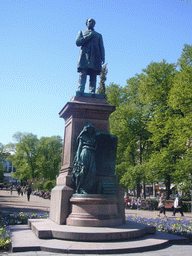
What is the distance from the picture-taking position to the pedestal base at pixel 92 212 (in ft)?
26.9

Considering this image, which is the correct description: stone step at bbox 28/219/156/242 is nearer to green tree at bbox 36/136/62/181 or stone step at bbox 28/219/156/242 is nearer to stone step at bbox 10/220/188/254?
stone step at bbox 10/220/188/254

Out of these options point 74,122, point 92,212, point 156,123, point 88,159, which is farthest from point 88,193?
point 156,123

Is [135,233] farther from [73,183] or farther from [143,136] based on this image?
[143,136]

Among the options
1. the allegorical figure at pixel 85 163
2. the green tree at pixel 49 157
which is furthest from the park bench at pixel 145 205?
the green tree at pixel 49 157

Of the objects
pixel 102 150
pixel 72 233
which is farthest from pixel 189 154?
pixel 72 233

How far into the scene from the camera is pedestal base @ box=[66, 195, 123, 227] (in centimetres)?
820

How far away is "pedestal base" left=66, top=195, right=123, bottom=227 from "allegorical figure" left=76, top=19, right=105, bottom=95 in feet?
12.4

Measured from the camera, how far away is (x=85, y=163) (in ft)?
29.1

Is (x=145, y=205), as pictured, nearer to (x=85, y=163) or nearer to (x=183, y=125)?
(x=183, y=125)

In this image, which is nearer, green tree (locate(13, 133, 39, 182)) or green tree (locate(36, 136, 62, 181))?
green tree (locate(36, 136, 62, 181))

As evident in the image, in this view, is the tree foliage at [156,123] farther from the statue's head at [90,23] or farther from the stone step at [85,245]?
the stone step at [85,245]

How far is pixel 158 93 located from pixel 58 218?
2284 cm

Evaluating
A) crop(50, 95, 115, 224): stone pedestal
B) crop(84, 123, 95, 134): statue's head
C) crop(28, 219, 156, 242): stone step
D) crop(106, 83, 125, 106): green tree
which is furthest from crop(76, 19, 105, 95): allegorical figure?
crop(106, 83, 125, 106): green tree

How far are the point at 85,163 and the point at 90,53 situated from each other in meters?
4.00
